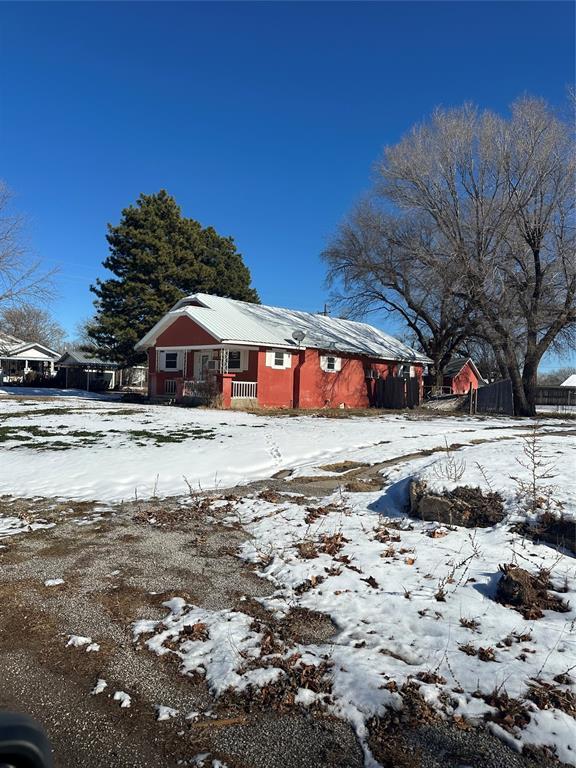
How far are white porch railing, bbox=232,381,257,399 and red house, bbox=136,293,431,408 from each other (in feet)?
0.14

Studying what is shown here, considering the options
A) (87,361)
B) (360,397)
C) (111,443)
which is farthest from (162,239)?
(111,443)

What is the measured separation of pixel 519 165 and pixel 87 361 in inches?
1511

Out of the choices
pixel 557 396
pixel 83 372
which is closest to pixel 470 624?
pixel 557 396

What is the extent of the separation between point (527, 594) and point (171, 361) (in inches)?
926

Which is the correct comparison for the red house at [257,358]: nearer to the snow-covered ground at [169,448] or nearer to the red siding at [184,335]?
the red siding at [184,335]

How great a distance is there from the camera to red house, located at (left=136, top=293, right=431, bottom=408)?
21766 millimetres

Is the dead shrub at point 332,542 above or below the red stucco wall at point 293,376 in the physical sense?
below

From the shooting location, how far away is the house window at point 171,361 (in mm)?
25453

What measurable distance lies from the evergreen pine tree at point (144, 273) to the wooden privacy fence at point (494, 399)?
21.7m

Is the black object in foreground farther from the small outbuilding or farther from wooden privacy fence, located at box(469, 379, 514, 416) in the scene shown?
the small outbuilding

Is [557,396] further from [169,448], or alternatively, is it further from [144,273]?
[169,448]

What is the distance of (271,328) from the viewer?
2417 cm

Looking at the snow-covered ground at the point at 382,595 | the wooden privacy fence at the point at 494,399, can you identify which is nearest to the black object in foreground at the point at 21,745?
the snow-covered ground at the point at 382,595

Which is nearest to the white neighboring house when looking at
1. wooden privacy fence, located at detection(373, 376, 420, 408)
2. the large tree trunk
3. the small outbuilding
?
the small outbuilding
